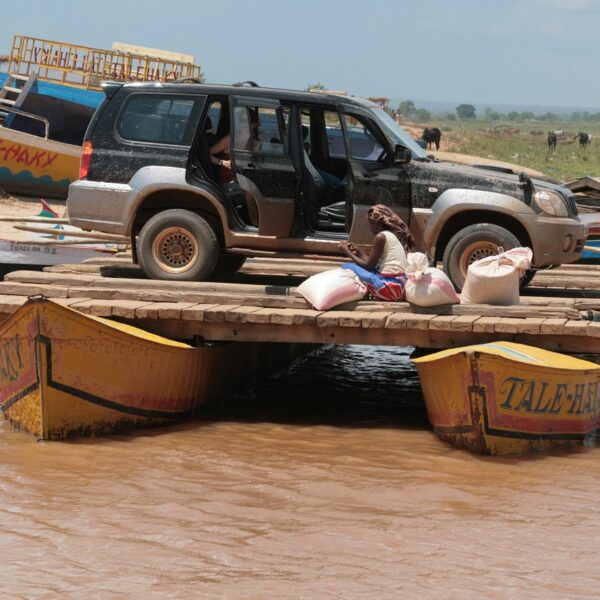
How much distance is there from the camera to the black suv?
1050 centimetres

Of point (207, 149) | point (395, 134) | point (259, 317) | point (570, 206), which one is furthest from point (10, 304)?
point (570, 206)

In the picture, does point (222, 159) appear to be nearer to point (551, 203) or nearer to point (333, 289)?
point (333, 289)

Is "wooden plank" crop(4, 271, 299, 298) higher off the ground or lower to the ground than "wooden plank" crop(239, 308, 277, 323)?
higher

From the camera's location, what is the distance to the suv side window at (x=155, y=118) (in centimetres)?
1079

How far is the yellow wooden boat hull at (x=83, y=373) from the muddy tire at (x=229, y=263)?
2.19m

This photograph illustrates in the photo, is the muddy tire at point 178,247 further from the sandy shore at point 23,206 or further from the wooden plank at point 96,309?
the sandy shore at point 23,206

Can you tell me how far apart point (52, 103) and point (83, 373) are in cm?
1753

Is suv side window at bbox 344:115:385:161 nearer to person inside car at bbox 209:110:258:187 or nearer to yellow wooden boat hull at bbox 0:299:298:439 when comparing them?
person inside car at bbox 209:110:258:187

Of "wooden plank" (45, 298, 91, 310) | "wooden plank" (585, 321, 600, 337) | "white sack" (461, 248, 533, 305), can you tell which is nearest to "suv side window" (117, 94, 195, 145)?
"wooden plank" (45, 298, 91, 310)

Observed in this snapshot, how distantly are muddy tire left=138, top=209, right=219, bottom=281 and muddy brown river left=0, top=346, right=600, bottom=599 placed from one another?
1278 mm

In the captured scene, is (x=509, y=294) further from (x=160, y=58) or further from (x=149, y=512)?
(x=160, y=58)

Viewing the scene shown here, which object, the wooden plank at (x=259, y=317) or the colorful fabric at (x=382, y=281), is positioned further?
the colorful fabric at (x=382, y=281)

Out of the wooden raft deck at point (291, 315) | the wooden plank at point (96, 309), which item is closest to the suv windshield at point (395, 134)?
the wooden raft deck at point (291, 315)

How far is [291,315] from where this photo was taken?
953 cm
